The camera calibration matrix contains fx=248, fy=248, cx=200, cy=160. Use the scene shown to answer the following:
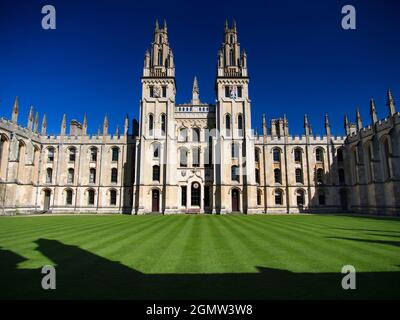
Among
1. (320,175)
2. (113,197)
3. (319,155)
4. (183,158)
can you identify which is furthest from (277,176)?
(113,197)

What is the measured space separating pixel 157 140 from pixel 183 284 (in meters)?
34.2

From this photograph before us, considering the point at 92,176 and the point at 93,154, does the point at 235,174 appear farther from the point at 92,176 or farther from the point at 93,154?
the point at 93,154

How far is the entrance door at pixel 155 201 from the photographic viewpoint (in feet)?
124

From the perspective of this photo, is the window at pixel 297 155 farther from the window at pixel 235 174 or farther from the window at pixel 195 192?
the window at pixel 195 192

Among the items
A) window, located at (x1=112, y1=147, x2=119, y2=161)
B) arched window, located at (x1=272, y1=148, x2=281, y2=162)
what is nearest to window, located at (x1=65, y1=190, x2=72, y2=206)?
window, located at (x1=112, y1=147, x2=119, y2=161)

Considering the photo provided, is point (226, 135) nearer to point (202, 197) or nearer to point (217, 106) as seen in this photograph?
point (217, 106)

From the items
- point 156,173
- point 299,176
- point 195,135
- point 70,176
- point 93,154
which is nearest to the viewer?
point 156,173

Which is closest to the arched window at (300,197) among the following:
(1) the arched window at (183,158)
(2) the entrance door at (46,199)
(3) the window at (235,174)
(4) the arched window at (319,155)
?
(4) the arched window at (319,155)

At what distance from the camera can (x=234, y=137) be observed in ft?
127

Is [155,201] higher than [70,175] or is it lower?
lower

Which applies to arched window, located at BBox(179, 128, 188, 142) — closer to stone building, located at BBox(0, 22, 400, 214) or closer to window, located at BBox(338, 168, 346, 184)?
stone building, located at BBox(0, 22, 400, 214)

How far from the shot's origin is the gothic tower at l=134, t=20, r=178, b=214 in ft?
122

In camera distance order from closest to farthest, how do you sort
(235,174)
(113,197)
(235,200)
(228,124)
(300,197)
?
(235,200) → (235,174) → (228,124) → (300,197) → (113,197)
